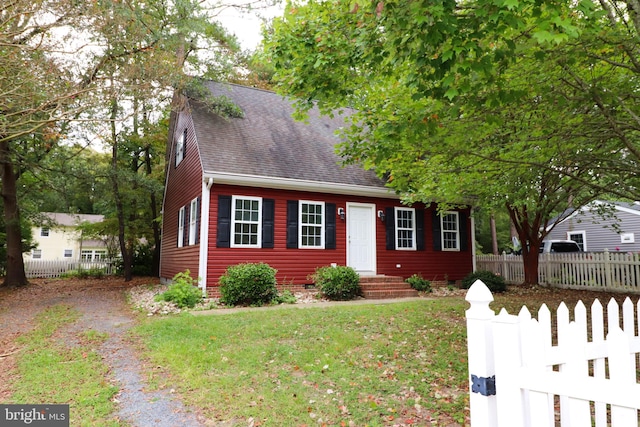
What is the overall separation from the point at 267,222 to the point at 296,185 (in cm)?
137

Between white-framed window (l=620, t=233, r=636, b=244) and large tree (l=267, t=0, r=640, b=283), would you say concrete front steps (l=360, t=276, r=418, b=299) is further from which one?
white-framed window (l=620, t=233, r=636, b=244)

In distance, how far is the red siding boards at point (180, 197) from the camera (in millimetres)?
11555

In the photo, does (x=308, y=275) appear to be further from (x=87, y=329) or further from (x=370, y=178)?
(x=87, y=329)

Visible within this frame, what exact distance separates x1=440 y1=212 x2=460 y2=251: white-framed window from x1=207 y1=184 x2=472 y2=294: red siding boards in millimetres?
257

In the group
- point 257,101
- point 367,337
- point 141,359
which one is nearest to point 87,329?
point 141,359

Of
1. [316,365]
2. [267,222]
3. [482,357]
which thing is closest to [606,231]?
[267,222]

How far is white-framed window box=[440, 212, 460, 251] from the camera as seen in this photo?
551 inches

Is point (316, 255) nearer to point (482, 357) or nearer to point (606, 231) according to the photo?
point (482, 357)

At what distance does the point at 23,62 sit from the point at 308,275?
322 inches

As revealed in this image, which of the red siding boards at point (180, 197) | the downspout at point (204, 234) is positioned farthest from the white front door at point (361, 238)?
the red siding boards at point (180, 197)

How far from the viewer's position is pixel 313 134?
563 inches

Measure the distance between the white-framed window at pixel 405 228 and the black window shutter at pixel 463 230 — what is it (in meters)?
2.09

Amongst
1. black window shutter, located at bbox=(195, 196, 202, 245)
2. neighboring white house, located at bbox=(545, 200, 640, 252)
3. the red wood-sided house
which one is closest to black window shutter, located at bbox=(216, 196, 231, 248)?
the red wood-sided house

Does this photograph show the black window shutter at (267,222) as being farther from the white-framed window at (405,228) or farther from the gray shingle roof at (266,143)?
the white-framed window at (405,228)
